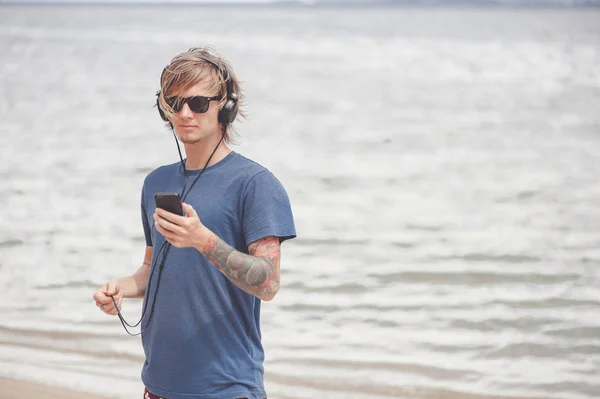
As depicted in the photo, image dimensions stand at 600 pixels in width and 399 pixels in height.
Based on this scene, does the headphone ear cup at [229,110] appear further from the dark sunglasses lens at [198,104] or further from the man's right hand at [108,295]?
the man's right hand at [108,295]

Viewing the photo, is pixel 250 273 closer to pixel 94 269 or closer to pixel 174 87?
pixel 174 87

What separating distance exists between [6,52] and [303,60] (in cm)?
1563

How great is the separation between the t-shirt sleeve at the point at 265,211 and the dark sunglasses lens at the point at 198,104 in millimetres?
286

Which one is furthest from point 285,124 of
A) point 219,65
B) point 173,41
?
point 173,41

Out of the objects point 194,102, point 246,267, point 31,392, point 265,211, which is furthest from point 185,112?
point 31,392

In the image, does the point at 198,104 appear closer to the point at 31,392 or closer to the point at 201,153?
the point at 201,153

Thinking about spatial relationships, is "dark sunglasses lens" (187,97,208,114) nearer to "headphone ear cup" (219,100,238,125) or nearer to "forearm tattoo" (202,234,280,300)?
"headphone ear cup" (219,100,238,125)

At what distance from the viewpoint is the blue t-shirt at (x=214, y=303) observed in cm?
280

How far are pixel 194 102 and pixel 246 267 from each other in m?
0.57

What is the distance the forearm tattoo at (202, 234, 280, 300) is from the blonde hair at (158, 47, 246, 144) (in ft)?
1.56

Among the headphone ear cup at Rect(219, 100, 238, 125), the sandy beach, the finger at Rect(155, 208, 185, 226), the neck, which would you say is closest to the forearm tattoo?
the finger at Rect(155, 208, 185, 226)

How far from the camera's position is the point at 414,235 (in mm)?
10797

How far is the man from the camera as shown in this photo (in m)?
2.78

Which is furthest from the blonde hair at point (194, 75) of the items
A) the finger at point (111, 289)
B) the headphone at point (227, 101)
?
the finger at point (111, 289)
